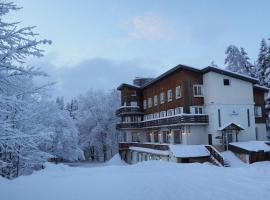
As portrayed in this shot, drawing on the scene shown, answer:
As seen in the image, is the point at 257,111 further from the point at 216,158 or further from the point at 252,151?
the point at 216,158

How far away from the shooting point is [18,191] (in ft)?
37.5

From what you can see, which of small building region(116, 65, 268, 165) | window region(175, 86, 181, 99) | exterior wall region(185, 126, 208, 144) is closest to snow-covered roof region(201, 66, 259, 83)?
small building region(116, 65, 268, 165)

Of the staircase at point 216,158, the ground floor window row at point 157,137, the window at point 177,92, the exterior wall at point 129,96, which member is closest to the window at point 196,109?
the ground floor window row at point 157,137

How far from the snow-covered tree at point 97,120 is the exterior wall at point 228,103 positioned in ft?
90.8

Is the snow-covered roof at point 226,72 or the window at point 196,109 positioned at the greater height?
the snow-covered roof at point 226,72

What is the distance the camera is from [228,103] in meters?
39.6

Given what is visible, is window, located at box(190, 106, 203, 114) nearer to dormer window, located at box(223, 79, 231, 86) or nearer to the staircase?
dormer window, located at box(223, 79, 231, 86)

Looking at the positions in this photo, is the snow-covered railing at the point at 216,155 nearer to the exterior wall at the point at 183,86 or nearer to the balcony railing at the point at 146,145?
the balcony railing at the point at 146,145

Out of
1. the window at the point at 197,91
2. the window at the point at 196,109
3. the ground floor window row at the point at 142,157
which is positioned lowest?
the ground floor window row at the point at 142,157

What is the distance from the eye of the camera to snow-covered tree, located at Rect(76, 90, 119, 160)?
2456 inches

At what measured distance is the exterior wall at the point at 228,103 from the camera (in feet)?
128

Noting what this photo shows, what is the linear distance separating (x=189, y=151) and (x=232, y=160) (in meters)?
4.61

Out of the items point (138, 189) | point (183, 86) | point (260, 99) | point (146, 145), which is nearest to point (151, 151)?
point (146, 145)

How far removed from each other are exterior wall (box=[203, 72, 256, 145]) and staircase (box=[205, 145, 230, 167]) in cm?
454
